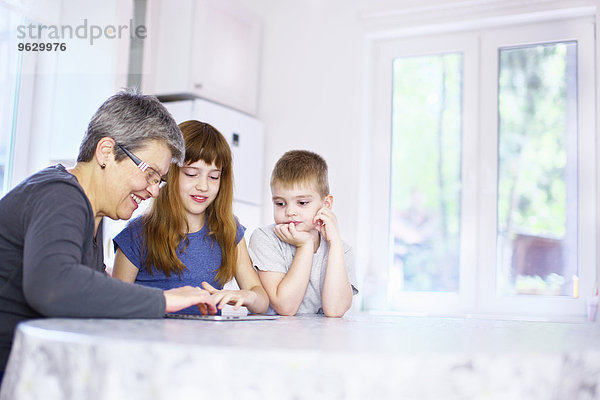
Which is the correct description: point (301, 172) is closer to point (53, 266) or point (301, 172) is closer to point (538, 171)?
point (53, 266)

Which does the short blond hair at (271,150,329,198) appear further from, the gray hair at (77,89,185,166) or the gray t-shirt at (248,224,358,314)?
the gray hair at (77,89,185,166)

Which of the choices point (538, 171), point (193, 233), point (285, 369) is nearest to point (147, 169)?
point (193, 233)

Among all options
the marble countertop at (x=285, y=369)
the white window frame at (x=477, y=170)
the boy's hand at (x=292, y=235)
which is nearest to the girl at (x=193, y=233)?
the boy's hand at (x=292, y=235)

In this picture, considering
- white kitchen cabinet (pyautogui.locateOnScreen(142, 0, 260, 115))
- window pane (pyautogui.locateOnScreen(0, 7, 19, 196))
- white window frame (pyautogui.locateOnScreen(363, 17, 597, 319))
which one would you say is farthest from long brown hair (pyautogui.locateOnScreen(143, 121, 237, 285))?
white window frame (pyautogui.locateOnScreen(363, 17, 597, 319))

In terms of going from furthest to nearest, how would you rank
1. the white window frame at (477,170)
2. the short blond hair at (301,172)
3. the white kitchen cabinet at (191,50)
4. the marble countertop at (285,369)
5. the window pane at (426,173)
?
the window pane at (426,173) → the white kitchen cabinet at (191,50) → the white window frame at (477,170) → the short blond hair at (301,172) → the marble countertop at (285,369)

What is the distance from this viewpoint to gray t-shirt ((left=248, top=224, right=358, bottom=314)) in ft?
5.74

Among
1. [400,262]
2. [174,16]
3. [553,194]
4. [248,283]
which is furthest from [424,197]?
[248,283]

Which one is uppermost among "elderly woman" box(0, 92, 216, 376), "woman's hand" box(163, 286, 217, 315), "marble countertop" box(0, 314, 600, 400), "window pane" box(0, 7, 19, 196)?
"window pane" box(0, 7, 19, 196)

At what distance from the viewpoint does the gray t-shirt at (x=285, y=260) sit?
175cm

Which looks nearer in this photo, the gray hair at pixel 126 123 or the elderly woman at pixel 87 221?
the elderly woman at pixel 87 221

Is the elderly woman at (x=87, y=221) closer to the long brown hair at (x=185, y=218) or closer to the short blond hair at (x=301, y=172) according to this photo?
the long brown hair at (x=185, y=218)

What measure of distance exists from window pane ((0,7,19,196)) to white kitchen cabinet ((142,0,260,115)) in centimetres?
60

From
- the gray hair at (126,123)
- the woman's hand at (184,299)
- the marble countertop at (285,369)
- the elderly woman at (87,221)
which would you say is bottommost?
the marble countertop at (285,369)

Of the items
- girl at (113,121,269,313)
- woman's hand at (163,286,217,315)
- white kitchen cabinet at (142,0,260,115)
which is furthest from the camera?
white kitchen cabinet at (142,0,260,115)
